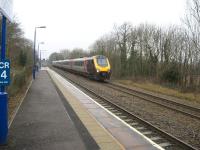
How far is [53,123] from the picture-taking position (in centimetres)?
1117

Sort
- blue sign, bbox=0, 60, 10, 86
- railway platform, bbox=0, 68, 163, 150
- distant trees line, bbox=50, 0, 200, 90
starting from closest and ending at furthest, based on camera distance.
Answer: blue sign, bbox=0, 60, 10, 86, railway platform, bbox=0, 68, 163, 150, distant trees line, bbox=50, 0, 200, 90

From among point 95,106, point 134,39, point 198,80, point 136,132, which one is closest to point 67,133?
point 136,132

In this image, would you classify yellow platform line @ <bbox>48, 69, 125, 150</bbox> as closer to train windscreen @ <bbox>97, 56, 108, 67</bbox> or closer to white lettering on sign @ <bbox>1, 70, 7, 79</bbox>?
white lettering on sign @ <bbox>1, 70, 7, 79</bbox>

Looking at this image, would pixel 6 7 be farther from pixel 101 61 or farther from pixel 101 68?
pixel 101 61

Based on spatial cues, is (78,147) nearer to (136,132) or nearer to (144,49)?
(136,132)

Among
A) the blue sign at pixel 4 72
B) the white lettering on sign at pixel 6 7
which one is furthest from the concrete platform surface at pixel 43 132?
the white lettering on sign at pixel 6 7

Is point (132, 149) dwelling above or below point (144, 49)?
below

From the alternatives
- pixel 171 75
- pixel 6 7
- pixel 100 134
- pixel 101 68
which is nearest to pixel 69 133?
pixel 100 134

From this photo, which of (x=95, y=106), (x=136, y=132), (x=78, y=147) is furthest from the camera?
(x=95, y=106)

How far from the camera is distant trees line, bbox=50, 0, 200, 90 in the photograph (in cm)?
3252

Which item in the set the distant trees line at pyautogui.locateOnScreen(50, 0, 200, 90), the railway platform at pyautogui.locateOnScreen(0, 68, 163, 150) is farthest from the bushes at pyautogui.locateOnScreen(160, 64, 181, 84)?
A: the railway platform at pyautogui.locateOnScreen(0, 68, 163, 150)

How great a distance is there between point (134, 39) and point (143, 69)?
418 inches

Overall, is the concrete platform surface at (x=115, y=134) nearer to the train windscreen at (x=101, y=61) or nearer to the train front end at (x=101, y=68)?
the train front end at (x=101, y=68)

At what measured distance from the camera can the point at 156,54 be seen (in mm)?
49500
